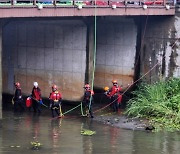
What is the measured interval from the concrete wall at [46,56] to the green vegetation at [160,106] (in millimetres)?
3775

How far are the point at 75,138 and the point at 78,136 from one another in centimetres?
42

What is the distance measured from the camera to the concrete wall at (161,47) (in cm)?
2683

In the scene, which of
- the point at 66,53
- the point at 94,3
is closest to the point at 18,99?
the point at 66,53

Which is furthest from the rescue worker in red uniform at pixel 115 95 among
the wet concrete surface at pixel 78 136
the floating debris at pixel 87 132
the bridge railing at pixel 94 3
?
the floating debris at pixel 87 132

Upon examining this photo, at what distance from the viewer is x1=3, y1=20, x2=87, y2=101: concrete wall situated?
27.3m

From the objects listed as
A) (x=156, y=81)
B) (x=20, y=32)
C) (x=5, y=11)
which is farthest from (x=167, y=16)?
(x=5, y=11)

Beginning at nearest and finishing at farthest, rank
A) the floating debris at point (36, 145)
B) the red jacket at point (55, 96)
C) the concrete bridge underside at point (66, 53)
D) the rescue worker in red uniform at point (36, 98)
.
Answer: the floating debris at point (36, 145) < the red jacket at point (55, 96) < the rescue worker in red uniform at point (36, 98) < the concrete bridge underside at point (66, 53)

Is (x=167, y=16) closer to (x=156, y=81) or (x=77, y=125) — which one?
(x=156, y=81)

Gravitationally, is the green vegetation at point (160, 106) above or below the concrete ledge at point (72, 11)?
below

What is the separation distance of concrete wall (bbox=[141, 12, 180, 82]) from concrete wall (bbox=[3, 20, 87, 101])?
3.05 meters

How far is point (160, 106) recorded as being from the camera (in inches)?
902

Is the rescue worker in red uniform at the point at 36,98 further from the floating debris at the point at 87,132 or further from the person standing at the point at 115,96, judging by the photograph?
the floating debris at the point at 87,132

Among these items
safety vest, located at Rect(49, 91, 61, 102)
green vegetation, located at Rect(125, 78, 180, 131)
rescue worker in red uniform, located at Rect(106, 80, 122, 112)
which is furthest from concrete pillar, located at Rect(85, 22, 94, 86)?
safety vest, located at Rect(49, 91, 61, 102)

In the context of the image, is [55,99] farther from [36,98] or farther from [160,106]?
[160,106]
